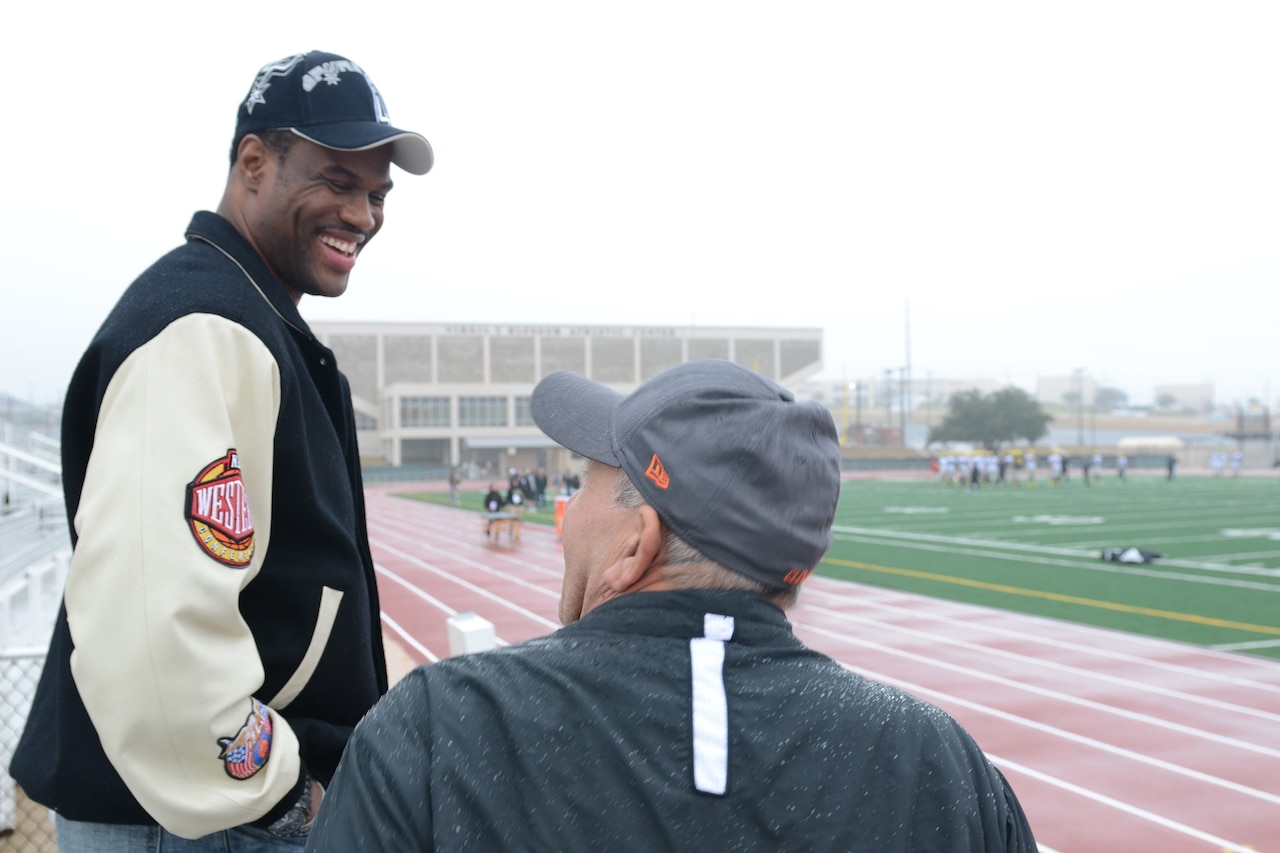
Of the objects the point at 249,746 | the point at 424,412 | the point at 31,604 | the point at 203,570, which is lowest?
the point at 31,604

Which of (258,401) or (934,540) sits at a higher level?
(258,401)

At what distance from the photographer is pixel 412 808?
0.94 m

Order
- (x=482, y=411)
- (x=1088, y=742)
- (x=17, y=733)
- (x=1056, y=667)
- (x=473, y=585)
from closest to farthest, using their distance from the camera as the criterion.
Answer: (x=17, y=733) < (x=1088, y=742) < (x=1056, y=667) < (x=473, y=585) < (x=482, y=411)

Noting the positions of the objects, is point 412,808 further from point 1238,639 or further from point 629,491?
point 1238,639

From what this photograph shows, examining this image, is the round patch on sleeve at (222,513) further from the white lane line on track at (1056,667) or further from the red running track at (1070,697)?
the white lane line on track at (1056,667)

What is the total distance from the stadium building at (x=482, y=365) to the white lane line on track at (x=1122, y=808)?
62.3 m

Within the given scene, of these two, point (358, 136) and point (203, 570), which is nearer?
point (203, 570)

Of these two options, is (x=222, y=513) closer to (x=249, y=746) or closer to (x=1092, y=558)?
(x=249, y=746)

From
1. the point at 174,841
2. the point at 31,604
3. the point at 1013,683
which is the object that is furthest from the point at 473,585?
the point at 174,841

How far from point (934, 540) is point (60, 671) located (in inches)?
760

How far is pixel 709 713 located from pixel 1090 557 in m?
17.2

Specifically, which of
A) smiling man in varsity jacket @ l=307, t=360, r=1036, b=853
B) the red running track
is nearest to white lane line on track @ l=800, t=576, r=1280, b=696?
the red running track

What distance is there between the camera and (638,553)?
1.10m

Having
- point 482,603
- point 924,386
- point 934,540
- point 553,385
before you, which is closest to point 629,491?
point 553,385
